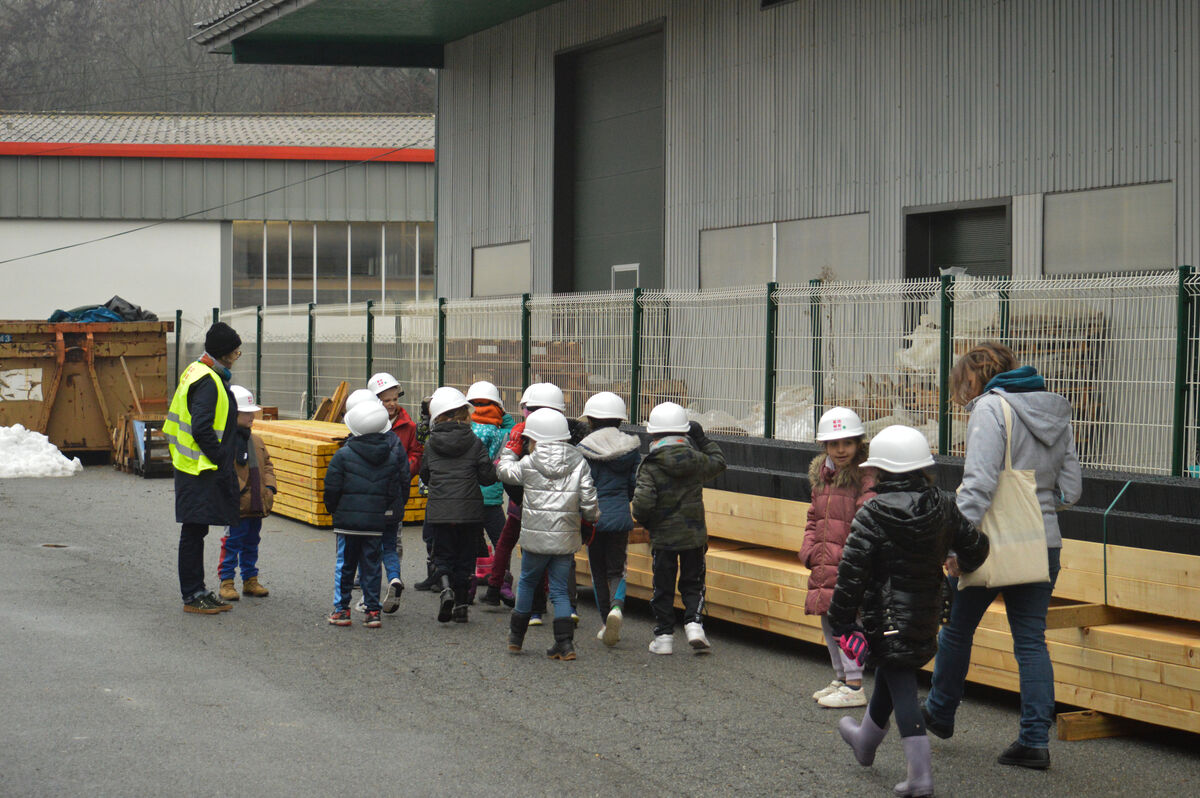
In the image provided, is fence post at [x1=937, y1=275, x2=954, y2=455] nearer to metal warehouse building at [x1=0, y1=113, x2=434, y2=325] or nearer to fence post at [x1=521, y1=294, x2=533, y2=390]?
fence post at [x1=521, y1=294, x2=533, y2=390]

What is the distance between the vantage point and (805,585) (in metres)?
8.38

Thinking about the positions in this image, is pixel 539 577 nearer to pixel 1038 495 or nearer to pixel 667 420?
pixel 667 420

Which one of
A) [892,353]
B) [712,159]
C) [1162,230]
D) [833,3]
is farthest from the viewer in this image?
[712,159]

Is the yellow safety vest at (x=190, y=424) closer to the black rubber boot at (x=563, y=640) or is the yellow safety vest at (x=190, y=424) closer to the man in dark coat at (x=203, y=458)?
the man in dark coat at (x=203, y=458)

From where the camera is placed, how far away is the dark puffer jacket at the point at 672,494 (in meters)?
8.34

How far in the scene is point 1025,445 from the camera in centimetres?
604

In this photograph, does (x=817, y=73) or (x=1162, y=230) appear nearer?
(x=1162, y=230)

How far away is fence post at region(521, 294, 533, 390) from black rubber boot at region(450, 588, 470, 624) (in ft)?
16.7

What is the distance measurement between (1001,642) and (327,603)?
5.14m

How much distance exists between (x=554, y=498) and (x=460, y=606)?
4.73 feet

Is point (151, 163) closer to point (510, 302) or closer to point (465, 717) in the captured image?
point (510, 302)

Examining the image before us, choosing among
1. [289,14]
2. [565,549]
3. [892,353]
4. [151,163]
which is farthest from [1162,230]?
[151,163]

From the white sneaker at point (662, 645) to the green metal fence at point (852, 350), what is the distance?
2.30 m

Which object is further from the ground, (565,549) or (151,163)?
(151,163)
